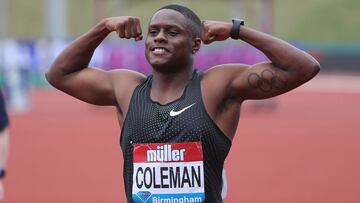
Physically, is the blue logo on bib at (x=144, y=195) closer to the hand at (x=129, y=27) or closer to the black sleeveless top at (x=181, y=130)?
the black sleeveless top at (x=181, y=130)

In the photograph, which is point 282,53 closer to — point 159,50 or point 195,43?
point 195,43

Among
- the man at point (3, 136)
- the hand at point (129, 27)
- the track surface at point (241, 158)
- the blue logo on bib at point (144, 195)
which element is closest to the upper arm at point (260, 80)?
the hand at point (129, 27)

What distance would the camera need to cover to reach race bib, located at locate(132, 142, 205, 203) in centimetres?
409

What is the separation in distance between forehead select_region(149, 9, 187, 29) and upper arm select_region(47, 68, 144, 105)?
1.19 feet

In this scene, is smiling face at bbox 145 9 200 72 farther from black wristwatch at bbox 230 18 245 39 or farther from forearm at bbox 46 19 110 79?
forearm at bbox 46 19 110 79

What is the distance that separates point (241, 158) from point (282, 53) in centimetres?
957

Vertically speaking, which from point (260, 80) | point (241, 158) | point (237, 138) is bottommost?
point (237, 138)

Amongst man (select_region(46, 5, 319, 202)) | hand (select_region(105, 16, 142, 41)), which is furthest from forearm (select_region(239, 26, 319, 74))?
hand (select_region(105, 16, 142, 41))

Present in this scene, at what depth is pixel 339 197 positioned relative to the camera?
10.1 meters

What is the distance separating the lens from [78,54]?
449 cm

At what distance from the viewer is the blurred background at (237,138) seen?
35.5 ft

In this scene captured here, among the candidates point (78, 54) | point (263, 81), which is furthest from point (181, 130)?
point (78, 54)

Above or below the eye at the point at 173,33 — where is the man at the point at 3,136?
below

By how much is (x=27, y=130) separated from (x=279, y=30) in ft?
105
